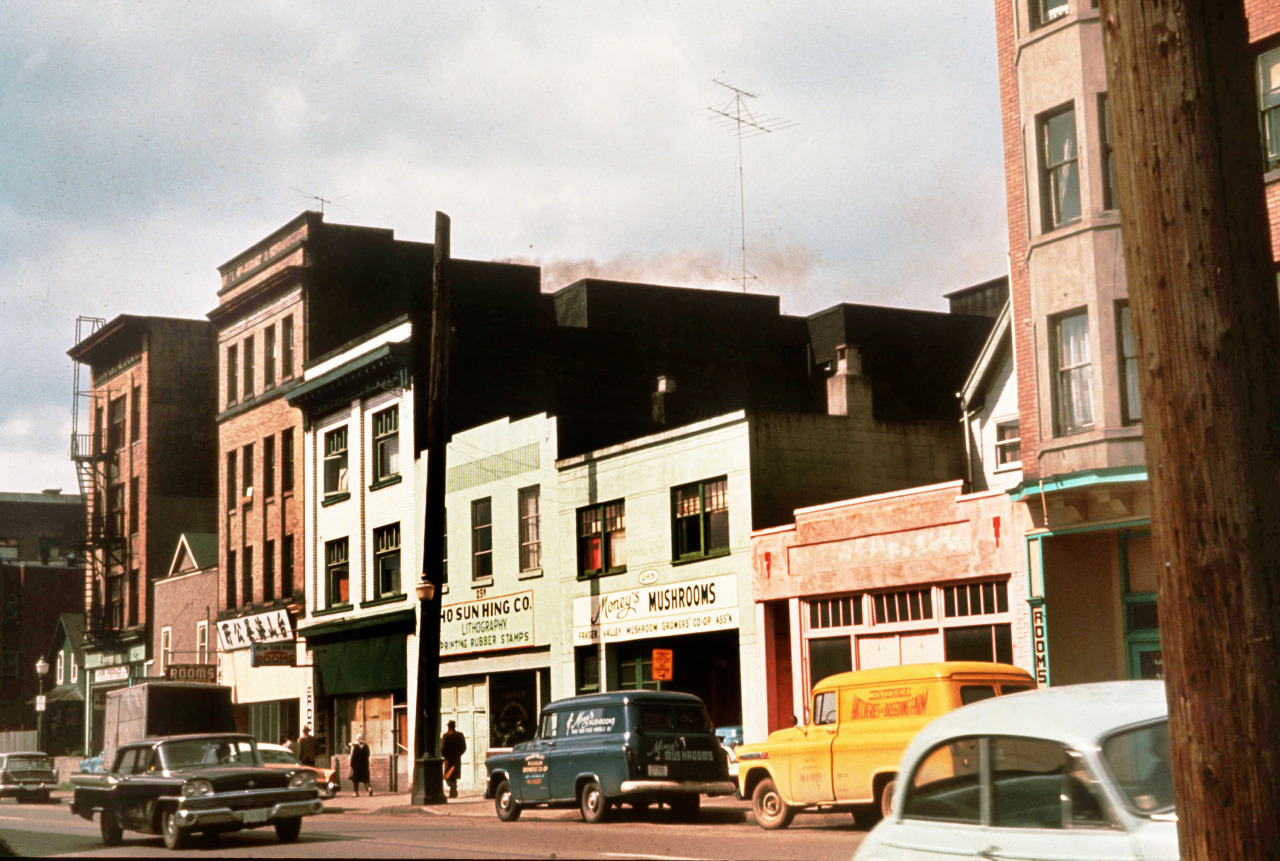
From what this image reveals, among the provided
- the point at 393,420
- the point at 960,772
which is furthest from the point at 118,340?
the point at 960,772

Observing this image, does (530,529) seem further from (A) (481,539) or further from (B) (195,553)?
(B) (195,553)

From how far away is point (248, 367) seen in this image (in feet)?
170

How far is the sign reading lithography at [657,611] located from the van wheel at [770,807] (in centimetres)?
968

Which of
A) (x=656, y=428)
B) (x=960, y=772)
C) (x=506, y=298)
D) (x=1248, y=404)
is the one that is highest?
(x=506, y=298)

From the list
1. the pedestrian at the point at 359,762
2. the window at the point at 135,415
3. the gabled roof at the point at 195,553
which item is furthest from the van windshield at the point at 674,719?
the window at the point at 135,415

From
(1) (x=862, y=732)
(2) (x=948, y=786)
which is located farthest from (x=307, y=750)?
(2) (x=948, y=786)

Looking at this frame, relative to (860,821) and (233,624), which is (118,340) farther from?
(860,821)

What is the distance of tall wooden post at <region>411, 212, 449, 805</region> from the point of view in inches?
1223

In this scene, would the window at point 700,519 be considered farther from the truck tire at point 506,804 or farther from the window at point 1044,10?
the window at point 1044,10

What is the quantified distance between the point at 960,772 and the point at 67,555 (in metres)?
97.3

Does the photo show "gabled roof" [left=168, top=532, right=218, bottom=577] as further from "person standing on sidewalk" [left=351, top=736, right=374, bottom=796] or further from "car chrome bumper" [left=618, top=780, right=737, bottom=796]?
"car chrome bumper" [left=618, top=780, right=737, bottom=796]

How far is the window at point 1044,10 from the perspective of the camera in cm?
2345

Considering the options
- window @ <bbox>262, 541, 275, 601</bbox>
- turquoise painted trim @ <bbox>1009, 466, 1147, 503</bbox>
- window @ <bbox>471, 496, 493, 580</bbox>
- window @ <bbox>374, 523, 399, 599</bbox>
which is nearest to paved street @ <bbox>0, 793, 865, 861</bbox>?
turquoise painted trim @ <bbox>1009, 466, 1147, 503</bbox>

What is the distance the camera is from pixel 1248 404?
353 cm
